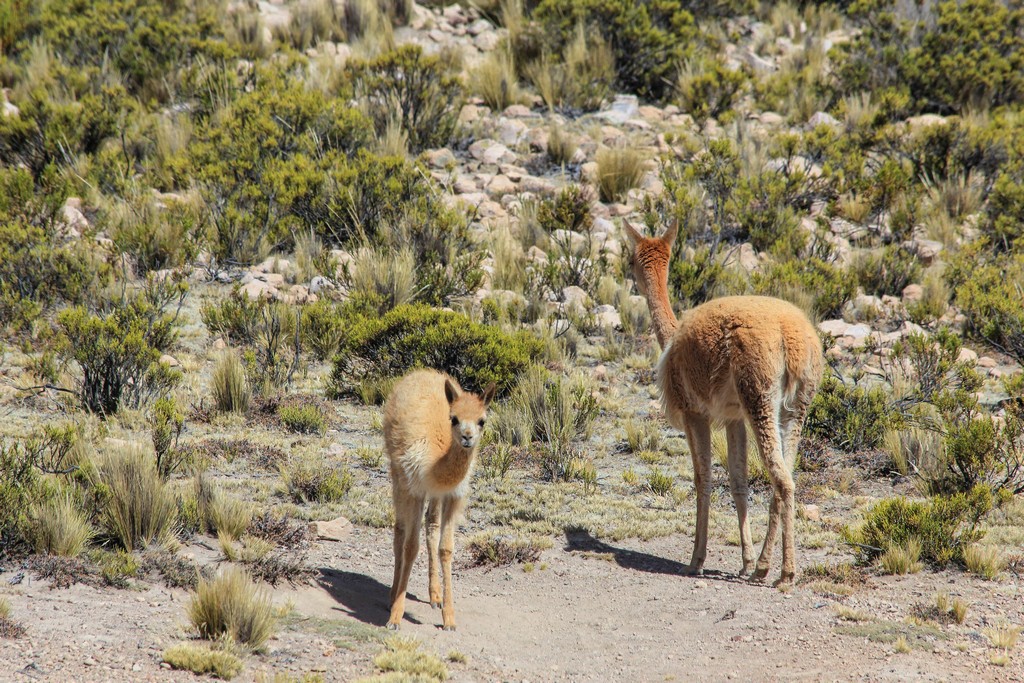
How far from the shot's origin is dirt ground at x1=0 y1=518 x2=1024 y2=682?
5.23 m

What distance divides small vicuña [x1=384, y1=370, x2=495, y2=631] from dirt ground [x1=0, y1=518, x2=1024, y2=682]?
0.96ft

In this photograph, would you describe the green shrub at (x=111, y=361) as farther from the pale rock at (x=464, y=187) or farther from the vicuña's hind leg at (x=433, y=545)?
the pale rock at (x=464, y=187)

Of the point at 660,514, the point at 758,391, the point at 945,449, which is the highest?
the point at 758,391

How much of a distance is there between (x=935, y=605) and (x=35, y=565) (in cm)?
534

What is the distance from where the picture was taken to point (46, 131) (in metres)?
14.5

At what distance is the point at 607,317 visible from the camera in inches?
489

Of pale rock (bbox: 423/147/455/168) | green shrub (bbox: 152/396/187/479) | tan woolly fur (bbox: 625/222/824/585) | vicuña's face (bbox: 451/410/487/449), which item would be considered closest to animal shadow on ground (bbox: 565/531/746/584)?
tan woolly fur (bbox: 625/222/824/585)

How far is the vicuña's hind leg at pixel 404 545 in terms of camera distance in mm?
6129

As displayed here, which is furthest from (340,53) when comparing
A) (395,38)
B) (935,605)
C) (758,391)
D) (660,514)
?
(935,605)

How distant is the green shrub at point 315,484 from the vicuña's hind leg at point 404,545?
192cm

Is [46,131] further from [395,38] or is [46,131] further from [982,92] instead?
[982,92]

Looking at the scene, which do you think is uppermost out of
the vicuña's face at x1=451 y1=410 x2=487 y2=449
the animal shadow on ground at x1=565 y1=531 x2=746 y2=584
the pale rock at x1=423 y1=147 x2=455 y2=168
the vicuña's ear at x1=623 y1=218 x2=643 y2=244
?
the pale rock at x1=423 y1=147 x2=455 y2=168

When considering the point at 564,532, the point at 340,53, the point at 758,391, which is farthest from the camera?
the point at 340,53

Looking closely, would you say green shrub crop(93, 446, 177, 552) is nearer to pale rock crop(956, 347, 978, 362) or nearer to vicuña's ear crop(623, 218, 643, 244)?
vicuña's ear crop(623, 218, 643, 244)
